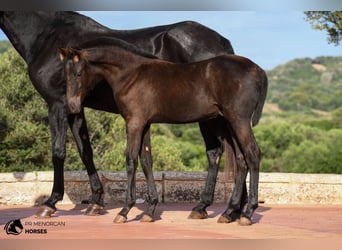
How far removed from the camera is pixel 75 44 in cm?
955

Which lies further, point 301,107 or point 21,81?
point 301,107

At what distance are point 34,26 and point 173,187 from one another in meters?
3.47

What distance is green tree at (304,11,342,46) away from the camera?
14.6m

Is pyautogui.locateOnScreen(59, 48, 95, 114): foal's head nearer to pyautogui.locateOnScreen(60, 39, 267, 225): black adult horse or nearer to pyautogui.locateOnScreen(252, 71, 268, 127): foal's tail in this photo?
pyautogui.locateOnScreen(60, 39, 267, 225): black adult horse

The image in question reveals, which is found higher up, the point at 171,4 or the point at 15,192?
the point at 171,4

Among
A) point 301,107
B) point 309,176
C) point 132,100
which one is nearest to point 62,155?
point 132,100

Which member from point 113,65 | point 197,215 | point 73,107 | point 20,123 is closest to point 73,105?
point 73,107

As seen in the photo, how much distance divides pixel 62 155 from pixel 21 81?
16.9 meters

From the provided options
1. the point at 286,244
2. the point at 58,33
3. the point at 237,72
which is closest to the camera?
the point at 286,244

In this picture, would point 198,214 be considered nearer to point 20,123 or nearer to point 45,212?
point 45,212

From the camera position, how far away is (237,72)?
815 centimetres

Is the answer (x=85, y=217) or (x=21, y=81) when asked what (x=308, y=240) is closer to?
(x=85, y=217)

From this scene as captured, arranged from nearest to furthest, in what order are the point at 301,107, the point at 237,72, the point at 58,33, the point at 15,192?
the point at 237,72 < the point at 58,33 < the point at 15,192 < the point at 301,107

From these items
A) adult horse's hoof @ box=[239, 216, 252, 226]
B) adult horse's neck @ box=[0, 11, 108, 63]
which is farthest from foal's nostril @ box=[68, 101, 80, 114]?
adult horse's hoof @ box=[239, 216, 252, 226]
